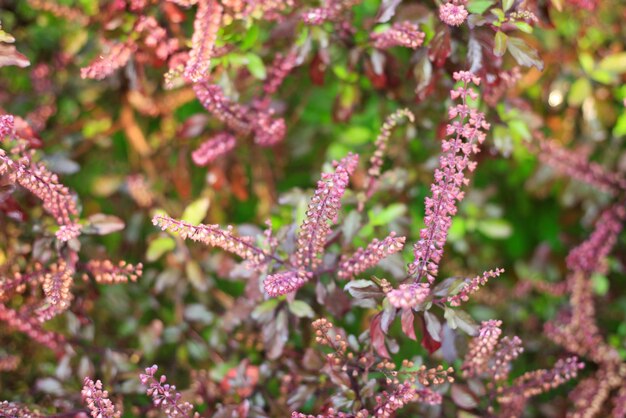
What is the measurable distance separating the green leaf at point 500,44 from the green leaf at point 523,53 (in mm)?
32

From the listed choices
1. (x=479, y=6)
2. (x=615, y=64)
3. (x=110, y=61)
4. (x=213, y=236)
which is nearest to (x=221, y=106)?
(x=110, y=61)

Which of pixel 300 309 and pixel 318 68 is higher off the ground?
pixel 318 68

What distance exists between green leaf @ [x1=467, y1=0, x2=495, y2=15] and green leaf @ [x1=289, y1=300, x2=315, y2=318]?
71 centimetres

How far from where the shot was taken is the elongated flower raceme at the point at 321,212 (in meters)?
1.13

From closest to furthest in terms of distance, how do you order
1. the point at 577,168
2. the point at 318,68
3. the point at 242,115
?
the point at 242,115
the point at 318,68
the point at 577,168

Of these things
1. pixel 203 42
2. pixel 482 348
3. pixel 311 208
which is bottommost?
pixel 482 348

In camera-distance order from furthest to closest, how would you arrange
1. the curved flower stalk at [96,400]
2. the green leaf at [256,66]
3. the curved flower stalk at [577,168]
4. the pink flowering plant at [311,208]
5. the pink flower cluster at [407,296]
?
the curved flower stalk at [577,168]
the green leaf at [256,66]
the pink flowering plant at [311,208]
the curved flower stalk at [96,400]
the pink flower cluster at [407,296]

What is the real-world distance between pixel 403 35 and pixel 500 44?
192 mm

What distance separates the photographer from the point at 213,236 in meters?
1.14

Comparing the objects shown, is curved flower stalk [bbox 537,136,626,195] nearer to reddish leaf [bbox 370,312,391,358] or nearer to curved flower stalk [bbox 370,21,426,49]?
curved flower stalk [bbox 370,21,426,49]

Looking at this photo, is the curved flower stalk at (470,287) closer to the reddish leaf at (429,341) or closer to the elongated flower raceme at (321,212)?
the reddish leaf at (429,341)

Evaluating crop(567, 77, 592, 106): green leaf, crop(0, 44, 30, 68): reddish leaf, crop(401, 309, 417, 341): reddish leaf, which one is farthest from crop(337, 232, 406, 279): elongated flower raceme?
crop(567, 77, 592, 106): green leaf

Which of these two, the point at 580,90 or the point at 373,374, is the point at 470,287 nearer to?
the point at 373,374

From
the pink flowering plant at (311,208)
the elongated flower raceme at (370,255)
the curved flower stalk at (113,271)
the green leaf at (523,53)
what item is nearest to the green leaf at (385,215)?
the pink flowering plant at (311,208)
